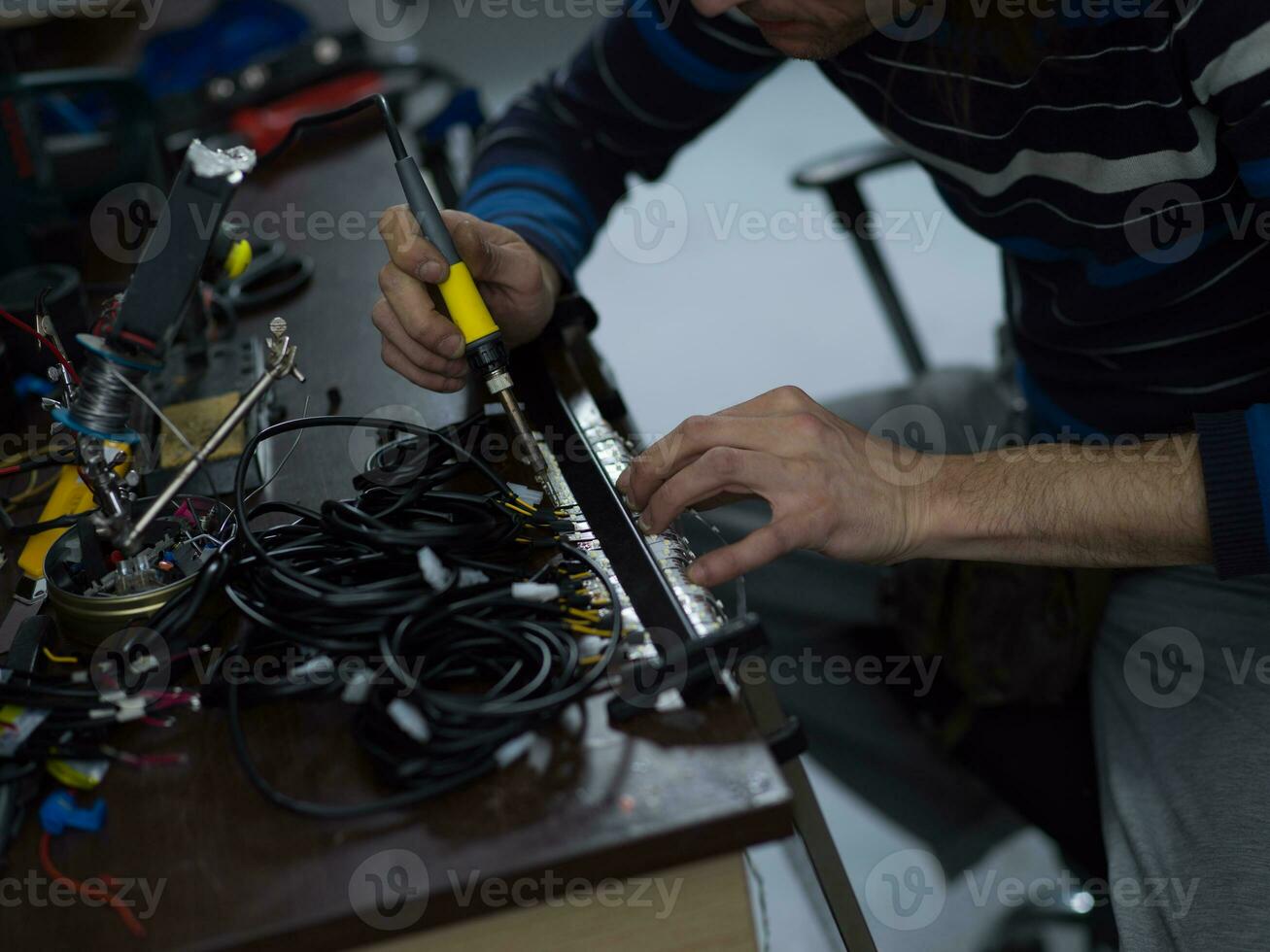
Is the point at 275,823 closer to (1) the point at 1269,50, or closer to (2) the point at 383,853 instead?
(2) the point at 383,853

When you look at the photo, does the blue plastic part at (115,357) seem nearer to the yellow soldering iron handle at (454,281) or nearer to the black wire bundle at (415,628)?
the black wire bundle at (415,628)

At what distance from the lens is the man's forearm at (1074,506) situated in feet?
2.34

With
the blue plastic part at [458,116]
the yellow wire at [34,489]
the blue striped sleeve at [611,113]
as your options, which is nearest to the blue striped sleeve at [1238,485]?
the blue striped sleeve at [611,113]

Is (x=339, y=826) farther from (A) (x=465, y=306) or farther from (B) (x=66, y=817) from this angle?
(A) (x=465, y=306)

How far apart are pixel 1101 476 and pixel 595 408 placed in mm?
358

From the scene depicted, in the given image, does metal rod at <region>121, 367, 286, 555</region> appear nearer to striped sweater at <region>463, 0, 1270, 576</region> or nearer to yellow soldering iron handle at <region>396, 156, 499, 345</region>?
yellow soldering iron handle at <region>396, 156, 499, 345</region>

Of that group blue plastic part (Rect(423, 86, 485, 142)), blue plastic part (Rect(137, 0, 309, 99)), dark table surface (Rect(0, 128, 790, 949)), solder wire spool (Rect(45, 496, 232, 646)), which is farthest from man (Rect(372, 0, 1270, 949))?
blue plastic part (Rect(137, 0, 309, 99))

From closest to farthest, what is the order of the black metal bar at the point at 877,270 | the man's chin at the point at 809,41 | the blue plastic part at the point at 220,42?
the man's chin at the point at 809,41, the black metal bar at the point at 877,270, the blue plastic part at the point at 220,42

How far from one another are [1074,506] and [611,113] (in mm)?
652

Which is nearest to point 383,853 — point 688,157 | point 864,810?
point 864,810

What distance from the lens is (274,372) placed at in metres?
0.64

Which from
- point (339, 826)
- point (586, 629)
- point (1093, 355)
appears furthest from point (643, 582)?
point (1093, 355)

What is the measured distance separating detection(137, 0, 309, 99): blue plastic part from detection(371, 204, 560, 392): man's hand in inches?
52.3

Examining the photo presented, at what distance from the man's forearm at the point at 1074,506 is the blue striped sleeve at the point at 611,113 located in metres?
0.44
